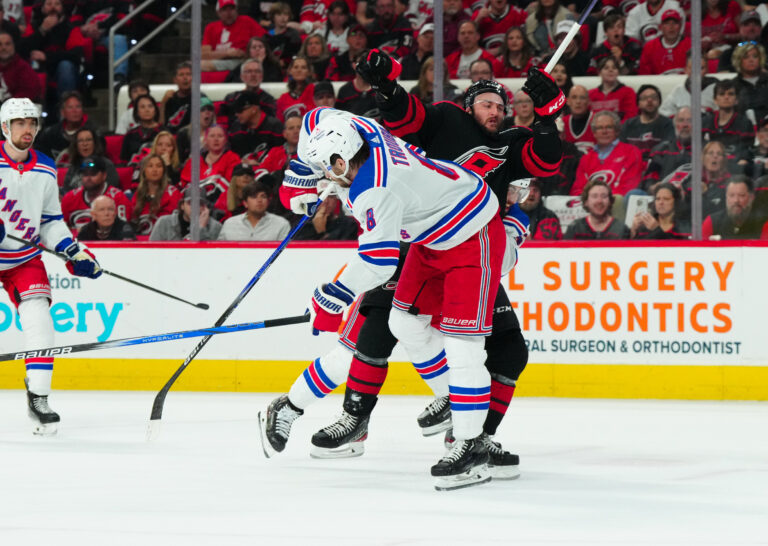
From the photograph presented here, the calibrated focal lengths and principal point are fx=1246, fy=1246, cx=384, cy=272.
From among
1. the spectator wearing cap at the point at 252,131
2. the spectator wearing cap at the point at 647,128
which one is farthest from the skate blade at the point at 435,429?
the spectator wearing cap at the point at 252,131

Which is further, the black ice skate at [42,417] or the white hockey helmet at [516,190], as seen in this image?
the black ice skate at [42,417]

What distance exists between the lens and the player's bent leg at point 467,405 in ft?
12.4

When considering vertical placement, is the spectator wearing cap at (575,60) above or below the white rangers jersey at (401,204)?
above

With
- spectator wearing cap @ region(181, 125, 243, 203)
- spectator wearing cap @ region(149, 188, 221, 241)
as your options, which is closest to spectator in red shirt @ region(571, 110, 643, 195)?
spectator wearing cap @ region(181, 125, 243, 203)

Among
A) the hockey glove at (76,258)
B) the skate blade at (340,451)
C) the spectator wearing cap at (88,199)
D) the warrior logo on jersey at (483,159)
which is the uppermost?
the warrior logo on jersey at (483,159)

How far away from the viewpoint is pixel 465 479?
148 inches

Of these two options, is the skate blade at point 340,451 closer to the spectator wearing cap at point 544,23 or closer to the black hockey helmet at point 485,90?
the black hockey helmet at point 485,90

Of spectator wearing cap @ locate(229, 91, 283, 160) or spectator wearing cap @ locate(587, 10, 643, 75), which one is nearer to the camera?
spectator wearing cap @ locate(587, 10, 643, 75)

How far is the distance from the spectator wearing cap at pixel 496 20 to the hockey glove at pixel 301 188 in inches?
89.6

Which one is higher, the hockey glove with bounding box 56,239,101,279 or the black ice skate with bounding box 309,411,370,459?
the hockey glove with bounding box 56,239,101,279

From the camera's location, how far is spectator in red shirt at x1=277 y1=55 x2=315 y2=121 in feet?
21.9

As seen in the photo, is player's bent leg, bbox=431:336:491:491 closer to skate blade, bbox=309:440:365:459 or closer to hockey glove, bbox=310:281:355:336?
hockey glove, bbox=310:281:355:336

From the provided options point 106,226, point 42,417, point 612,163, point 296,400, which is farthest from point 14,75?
point 296,400

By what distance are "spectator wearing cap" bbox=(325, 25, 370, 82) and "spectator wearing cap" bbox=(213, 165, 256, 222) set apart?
676 millimetres
